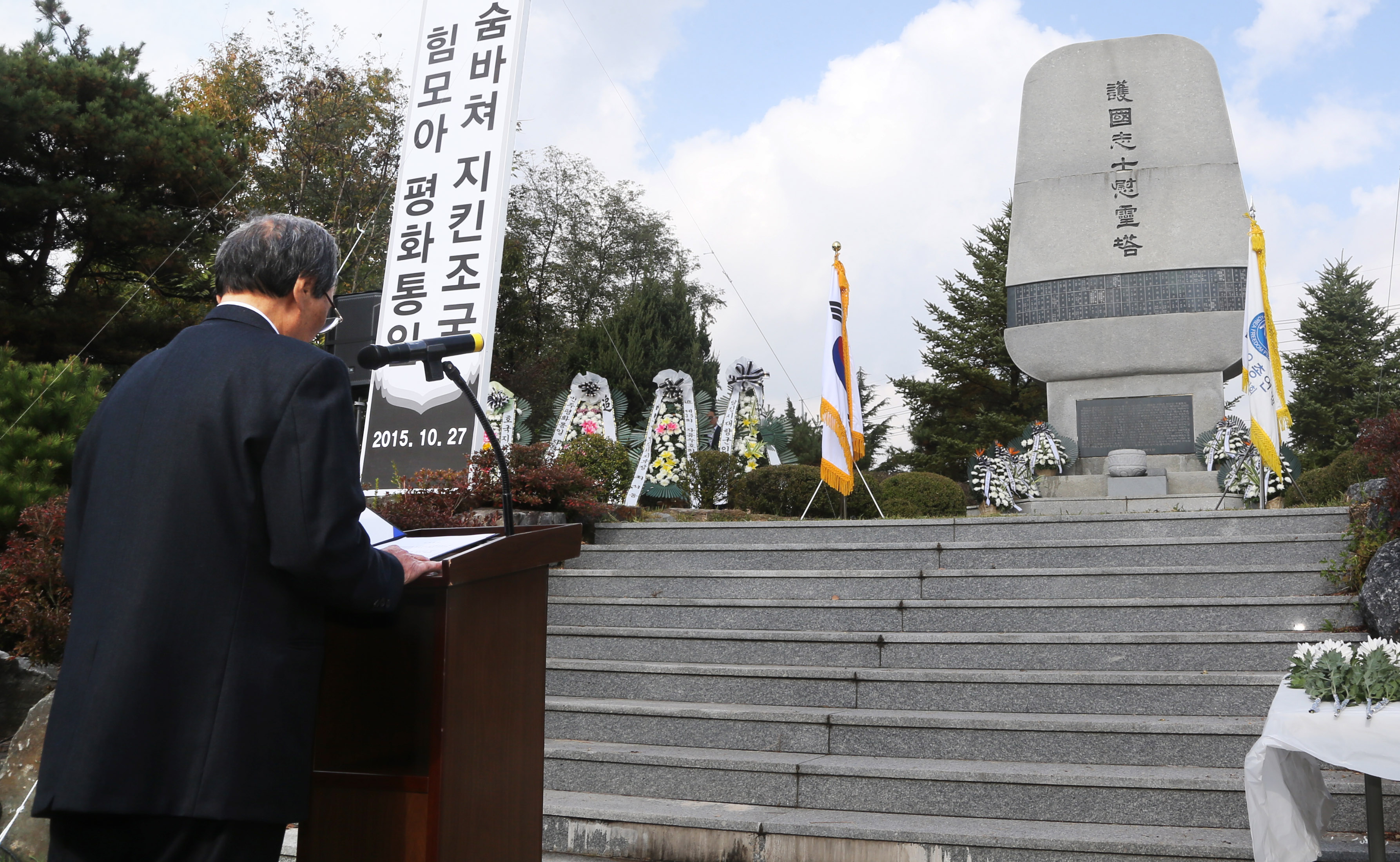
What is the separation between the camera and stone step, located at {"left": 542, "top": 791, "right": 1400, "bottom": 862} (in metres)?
3.29

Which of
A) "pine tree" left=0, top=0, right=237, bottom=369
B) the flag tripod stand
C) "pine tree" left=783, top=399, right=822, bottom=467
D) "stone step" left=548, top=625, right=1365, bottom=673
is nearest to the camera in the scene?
"stone step" left=548, top=625, right=1365, bottom=673

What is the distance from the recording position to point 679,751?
426 centimetres

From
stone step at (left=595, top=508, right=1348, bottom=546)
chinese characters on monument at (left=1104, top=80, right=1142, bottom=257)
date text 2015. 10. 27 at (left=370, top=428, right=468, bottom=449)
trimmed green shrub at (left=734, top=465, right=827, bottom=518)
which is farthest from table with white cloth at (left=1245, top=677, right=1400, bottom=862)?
chinese characters on monument at (left=1104, top=80, right=1142, bottom=257)

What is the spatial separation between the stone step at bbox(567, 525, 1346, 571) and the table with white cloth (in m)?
2.56

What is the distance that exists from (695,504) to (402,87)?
1688cm

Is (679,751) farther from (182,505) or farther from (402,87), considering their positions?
(402,87)

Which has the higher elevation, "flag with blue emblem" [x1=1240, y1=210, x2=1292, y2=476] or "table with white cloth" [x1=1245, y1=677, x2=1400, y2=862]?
"flag with blue emblem" [x1=1240, y1=210, x2=1292, y2=476]

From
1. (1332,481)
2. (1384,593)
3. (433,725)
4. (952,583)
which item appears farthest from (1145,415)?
(433,725)

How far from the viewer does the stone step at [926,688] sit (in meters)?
4.16

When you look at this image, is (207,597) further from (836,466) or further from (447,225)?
(836,466)

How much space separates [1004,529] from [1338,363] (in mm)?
24419

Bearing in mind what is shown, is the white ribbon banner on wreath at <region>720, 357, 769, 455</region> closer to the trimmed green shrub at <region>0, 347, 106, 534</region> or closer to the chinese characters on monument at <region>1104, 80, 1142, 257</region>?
the chinese characters on monument at <region>1104, 80, 1142, 257</region>

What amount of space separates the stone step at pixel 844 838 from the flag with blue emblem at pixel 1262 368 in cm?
548

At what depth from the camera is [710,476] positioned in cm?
998
